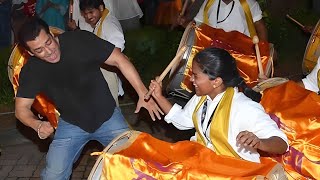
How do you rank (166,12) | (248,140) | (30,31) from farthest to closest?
(166,12), (30,31), (248,140)

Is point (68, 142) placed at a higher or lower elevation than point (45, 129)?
lower

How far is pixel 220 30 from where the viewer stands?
5.05m

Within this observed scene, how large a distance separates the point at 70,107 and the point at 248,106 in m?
1.22

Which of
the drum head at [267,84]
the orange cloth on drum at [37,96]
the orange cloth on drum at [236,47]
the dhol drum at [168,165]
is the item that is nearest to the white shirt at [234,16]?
the orange cloth on drum at [236,47]

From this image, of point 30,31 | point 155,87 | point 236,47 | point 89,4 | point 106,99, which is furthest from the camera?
point 89,4

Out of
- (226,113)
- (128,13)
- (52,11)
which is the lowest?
(128,13)

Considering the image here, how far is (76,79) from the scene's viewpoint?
368cm

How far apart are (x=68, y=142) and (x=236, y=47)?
174 cm

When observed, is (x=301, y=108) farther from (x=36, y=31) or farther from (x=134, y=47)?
(x=134, y=47)

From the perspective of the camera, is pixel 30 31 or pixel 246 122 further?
pixel 30 31

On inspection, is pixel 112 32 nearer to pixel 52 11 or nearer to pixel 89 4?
pixel 89 4

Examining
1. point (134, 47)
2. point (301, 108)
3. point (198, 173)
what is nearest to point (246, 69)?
point (301, 108)

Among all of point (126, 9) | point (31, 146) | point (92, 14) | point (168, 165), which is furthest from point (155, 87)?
point (126, 9)

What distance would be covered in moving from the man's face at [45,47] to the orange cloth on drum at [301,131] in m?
1.35
